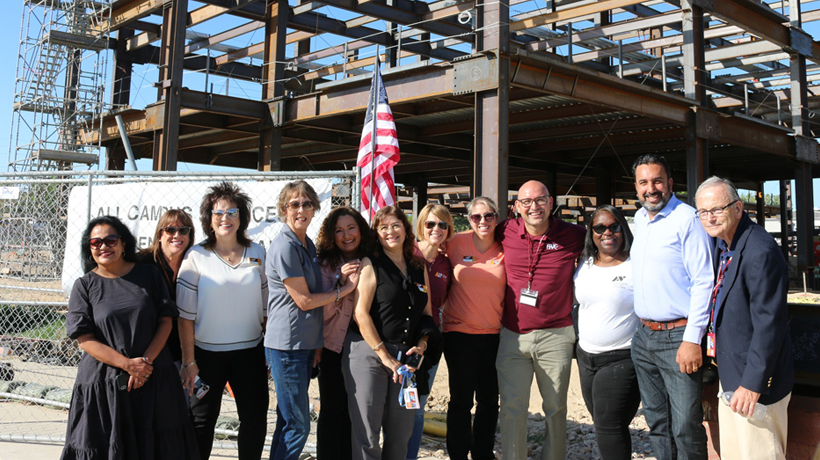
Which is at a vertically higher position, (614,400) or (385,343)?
(385,343)

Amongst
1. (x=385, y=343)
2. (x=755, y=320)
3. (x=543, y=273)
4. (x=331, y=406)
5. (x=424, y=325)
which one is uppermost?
(x=543, y=273)

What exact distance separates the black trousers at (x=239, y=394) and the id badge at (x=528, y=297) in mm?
1850

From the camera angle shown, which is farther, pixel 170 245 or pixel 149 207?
pixel 149 207

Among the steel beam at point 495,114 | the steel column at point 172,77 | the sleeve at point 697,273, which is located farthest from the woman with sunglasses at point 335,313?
the steel column at point 172,77

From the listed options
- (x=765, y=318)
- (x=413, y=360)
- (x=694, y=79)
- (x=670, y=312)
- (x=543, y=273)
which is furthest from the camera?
(x=694, y=79)

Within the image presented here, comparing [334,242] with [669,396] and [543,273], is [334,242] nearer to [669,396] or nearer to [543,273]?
[543,273]

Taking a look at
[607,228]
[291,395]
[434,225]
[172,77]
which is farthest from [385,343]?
[172,77]

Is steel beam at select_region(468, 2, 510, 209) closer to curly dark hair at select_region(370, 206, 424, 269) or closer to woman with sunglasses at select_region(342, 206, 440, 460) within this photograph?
curly dark hair at select_region(370, 206, 424, 269)

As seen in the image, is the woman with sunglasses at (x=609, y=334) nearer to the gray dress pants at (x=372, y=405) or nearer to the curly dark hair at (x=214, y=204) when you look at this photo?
the gray dress pants at (x=372, y=405)

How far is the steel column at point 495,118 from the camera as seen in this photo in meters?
9.98

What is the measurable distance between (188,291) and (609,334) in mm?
2796

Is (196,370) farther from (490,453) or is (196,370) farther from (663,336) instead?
(663,336)

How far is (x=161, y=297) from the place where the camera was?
389 centimetres

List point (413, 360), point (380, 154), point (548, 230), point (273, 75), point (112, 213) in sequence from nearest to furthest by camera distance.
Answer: point (413, 360)
point (548, 230)
point (112, 213)
point (380, 154)
point (273, 75)
